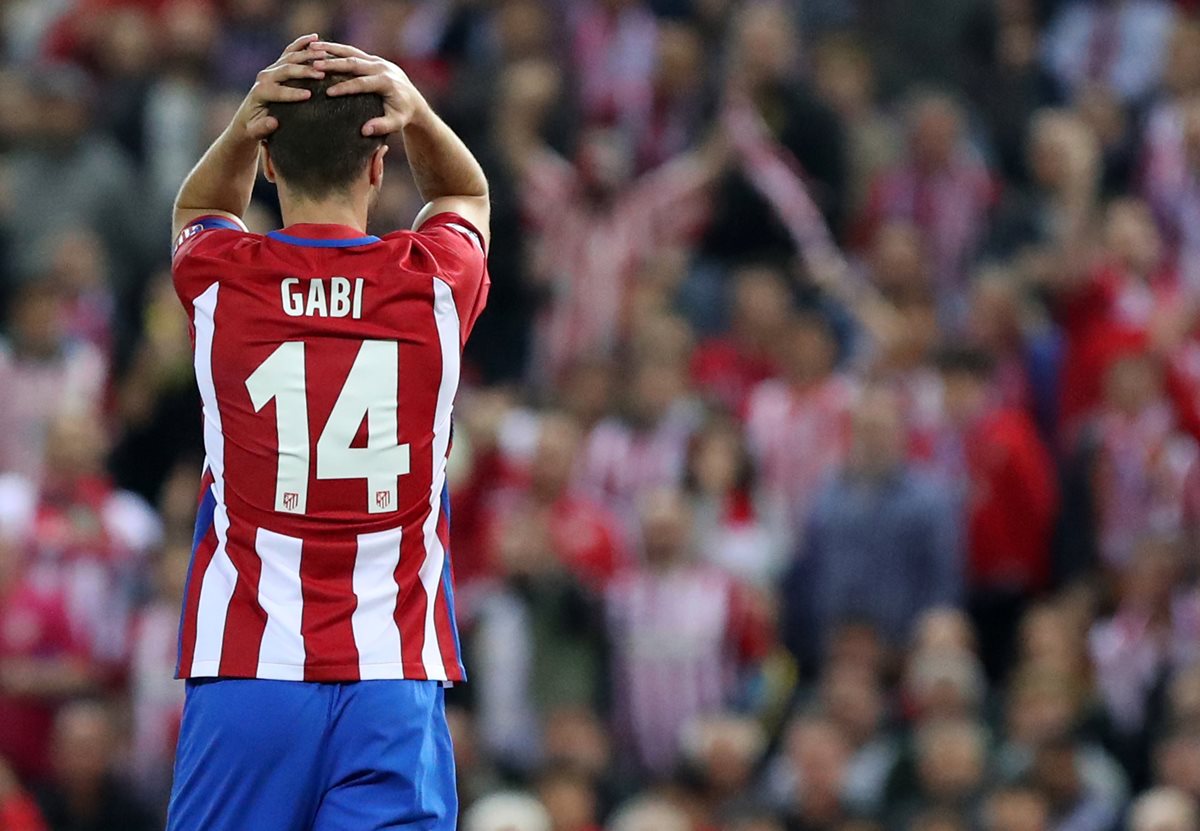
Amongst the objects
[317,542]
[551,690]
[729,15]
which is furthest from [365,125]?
[729,15]

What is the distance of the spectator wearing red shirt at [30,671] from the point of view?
1090 centimetres

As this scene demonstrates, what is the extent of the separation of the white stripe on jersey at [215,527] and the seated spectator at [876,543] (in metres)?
6.88

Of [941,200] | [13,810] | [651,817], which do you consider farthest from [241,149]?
[941,200]

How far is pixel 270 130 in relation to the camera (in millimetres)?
4820

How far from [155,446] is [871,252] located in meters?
4.59

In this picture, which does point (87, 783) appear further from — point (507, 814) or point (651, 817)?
point (651, 817)

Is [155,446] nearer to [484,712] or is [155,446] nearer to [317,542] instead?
[484,712]

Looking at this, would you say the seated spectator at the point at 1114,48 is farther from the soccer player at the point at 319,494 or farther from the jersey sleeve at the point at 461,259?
the soccer player at the point at 319,494

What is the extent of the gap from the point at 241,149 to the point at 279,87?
0.87 ft

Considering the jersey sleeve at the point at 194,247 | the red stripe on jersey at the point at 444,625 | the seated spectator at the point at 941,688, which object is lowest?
the seated spectator at the point at 941,688

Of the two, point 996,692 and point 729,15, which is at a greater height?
point 729,15

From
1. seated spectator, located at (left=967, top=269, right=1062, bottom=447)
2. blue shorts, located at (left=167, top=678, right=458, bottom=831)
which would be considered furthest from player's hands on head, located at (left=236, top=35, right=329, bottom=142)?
seated spectator, located at (left=967, top=269, right=1062, bottom=447)

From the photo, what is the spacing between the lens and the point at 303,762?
471 cm

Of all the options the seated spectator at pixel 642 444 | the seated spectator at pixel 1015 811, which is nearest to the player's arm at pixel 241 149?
the seated spectator at pixel 1015 811
